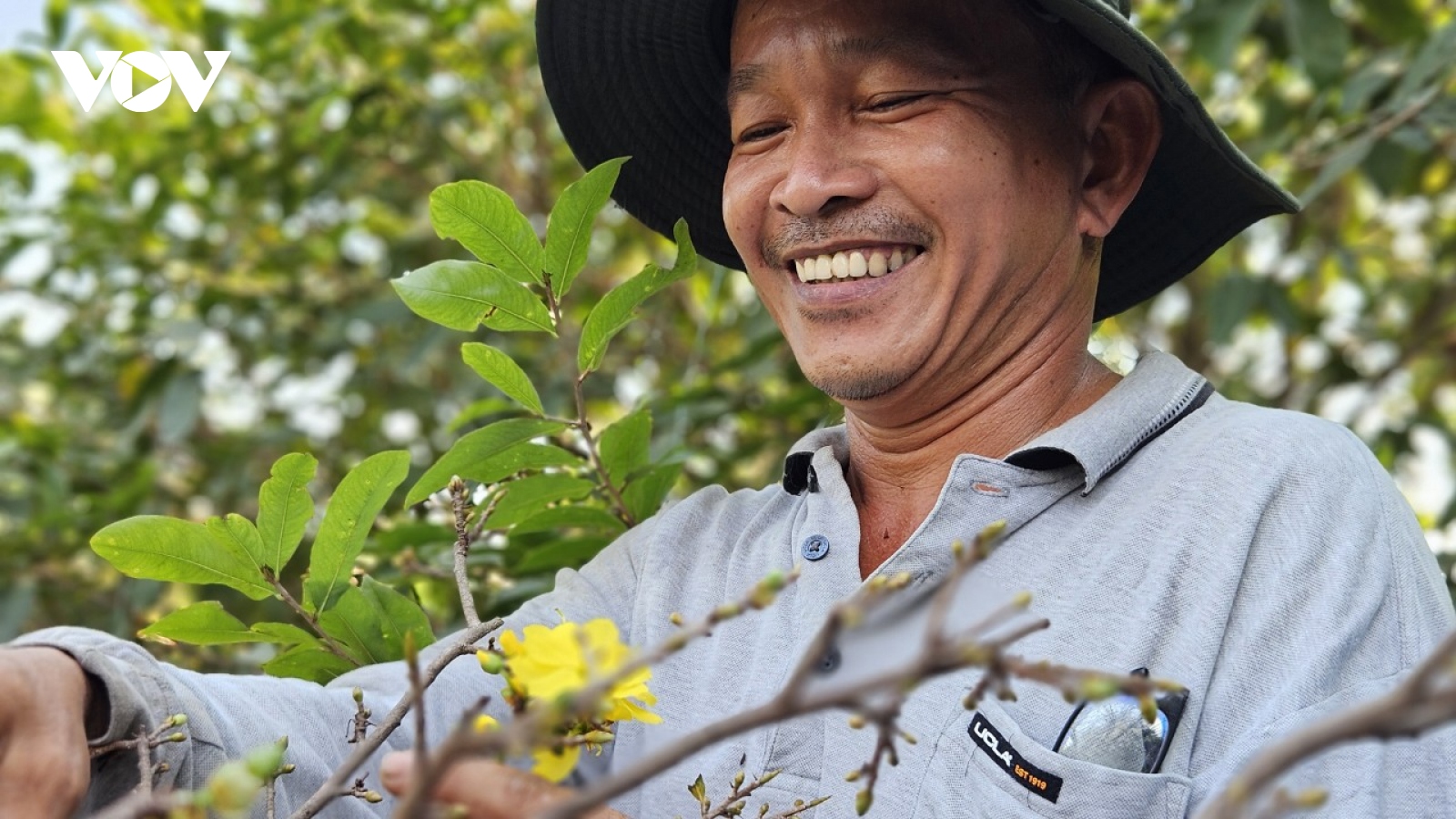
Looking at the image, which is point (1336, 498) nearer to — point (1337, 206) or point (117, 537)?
point (117, 537)

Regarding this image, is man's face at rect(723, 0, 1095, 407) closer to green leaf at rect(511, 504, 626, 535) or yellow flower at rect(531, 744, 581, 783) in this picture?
green leaf at rect(511, 504, 626, 535)

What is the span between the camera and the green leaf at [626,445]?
1.46 metres

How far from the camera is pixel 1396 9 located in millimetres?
2545

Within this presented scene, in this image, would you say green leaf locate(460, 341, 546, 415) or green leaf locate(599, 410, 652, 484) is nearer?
green leaf locate(460, 341, 546, 415)

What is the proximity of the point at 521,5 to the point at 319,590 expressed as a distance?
2557 mm

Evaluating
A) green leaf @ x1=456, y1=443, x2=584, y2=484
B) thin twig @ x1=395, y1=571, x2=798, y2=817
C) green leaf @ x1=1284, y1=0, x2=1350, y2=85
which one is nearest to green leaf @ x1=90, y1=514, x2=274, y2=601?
green leaf @ x1=456, y1=443, x2=584, y2=484

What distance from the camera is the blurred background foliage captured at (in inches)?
100.0

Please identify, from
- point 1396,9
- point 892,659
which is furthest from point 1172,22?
point 892,659

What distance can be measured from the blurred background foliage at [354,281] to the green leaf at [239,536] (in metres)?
1.11

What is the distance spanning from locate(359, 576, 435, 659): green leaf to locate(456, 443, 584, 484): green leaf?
118 mm

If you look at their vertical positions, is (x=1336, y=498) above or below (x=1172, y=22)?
below

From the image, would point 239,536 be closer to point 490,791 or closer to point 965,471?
Answer: point 490,791

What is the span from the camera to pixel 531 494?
1373mm

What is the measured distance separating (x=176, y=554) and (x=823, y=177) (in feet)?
2.14
